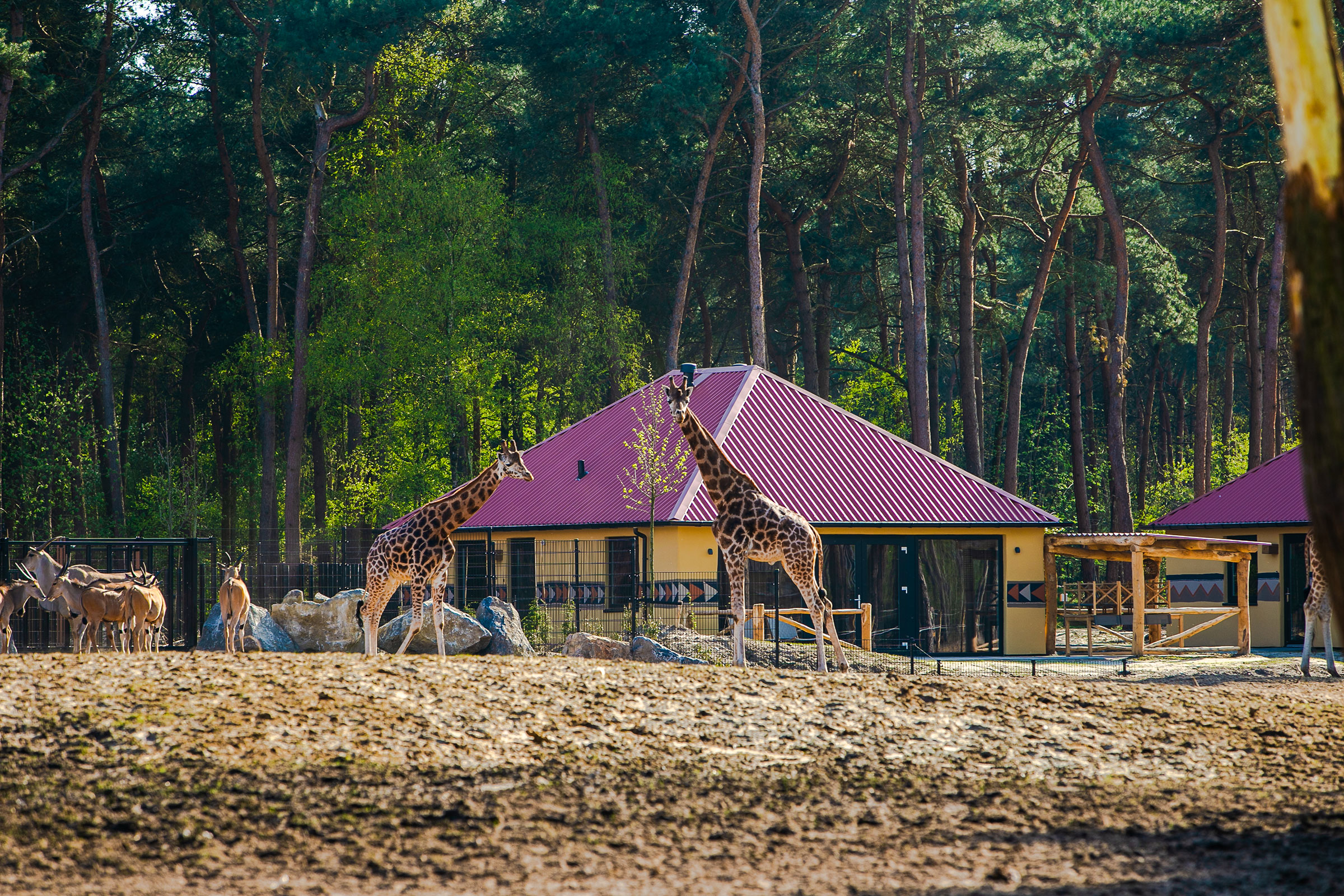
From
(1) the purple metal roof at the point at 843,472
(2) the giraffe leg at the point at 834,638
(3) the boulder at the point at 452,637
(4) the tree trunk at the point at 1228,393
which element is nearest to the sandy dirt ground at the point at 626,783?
(2) the giraffe leg at the point at 834,638

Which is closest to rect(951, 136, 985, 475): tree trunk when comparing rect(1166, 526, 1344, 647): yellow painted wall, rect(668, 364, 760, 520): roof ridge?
rect(1166, 526, 1344, 647): yellow painted wall

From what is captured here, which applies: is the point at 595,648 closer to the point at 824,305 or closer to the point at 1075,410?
the point at 1075,410

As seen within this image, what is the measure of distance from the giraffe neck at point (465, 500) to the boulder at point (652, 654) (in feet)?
9.18

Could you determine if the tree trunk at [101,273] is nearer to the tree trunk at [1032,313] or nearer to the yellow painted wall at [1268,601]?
the tree trunk at [1032,313]

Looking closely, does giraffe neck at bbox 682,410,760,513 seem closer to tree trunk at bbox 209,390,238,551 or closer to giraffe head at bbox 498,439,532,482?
giraffe head at bbox 498,439,532,482

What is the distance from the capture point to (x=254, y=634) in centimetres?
1892

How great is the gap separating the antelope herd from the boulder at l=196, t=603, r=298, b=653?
7.76 feet

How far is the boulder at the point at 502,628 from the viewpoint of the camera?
1858cm

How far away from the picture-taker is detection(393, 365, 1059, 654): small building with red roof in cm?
2684

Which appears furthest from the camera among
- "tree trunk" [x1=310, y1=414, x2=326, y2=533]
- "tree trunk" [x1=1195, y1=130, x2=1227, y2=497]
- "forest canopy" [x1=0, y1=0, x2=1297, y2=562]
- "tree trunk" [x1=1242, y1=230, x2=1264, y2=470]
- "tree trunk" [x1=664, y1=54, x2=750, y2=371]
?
"tree trunk" [x1=310, y1=414, x2=326, y2=533]

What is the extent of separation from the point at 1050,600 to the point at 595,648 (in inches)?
582

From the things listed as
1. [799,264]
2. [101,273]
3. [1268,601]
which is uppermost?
[799,264]

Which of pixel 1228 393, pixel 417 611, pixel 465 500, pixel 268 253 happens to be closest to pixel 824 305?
pixel 1228 393

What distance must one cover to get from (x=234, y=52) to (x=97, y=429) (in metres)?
13.2
